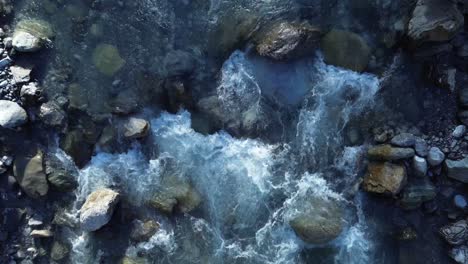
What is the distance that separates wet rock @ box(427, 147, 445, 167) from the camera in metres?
9.30

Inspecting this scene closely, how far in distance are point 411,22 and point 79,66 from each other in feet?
23.6

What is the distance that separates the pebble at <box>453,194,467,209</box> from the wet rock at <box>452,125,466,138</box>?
1.25 m

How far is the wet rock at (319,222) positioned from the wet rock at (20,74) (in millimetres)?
6358

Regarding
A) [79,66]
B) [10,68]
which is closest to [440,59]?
[79,66]

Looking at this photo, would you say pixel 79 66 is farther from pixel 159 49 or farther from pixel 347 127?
pixel 347 127

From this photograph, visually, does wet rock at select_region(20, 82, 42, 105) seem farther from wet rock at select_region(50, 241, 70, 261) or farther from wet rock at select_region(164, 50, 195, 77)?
wet rock at select_region(50, 241, 70, 261)

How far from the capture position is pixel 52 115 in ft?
31.9

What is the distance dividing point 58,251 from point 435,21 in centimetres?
907

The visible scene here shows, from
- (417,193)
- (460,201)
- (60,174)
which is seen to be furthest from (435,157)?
(60,174)

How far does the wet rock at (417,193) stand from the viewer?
928cm

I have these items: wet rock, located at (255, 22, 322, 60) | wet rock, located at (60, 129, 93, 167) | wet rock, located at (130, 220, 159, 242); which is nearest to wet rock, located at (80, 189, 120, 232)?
wet rock, located at (130, 220, 159, 242)

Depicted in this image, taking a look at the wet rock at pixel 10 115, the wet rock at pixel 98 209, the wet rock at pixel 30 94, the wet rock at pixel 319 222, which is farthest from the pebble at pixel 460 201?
the wet rock at pixel 10 115

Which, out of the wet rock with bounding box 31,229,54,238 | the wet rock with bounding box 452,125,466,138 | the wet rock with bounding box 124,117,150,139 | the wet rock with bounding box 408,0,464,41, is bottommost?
the wet rock with bounding box 31,229,54,238

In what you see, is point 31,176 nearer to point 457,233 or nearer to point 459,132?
point 457,233
